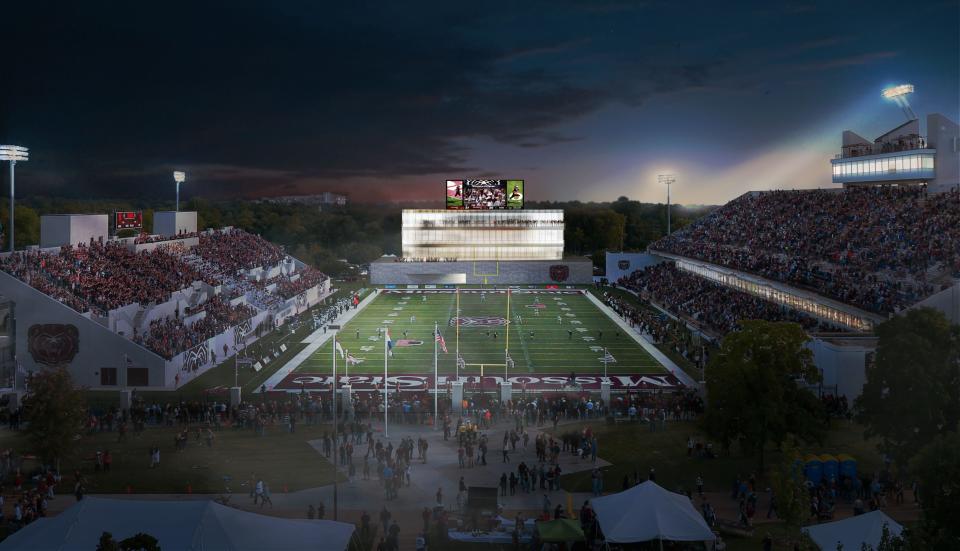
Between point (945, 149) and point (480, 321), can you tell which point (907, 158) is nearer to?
point (945, 149)

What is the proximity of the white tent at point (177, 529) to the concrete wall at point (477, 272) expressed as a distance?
67982mm

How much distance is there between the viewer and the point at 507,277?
87625 mm

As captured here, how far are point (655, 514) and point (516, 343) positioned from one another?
29801mm

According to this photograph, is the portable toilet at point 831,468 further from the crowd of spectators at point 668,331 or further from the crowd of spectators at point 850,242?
the crowd of spectators at point 668,331

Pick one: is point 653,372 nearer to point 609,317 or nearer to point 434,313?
point 609,317

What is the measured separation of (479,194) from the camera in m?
90.9

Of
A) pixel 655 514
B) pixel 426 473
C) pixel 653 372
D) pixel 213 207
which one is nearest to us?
pixel 655 514

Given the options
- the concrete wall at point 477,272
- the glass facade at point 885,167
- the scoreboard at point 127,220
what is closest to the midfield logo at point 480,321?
the scoreboard at point 127,220

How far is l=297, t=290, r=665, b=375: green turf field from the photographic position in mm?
40031

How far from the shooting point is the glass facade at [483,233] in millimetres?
98312

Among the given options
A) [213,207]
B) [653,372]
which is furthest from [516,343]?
[213,207]

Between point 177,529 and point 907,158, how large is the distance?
5266 centimetres

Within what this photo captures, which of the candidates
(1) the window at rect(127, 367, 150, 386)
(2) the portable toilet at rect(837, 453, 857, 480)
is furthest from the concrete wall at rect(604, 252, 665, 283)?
(2) the portable toilet at rect(837, 453, 857, 480)

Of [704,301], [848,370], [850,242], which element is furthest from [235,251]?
[848,370]
